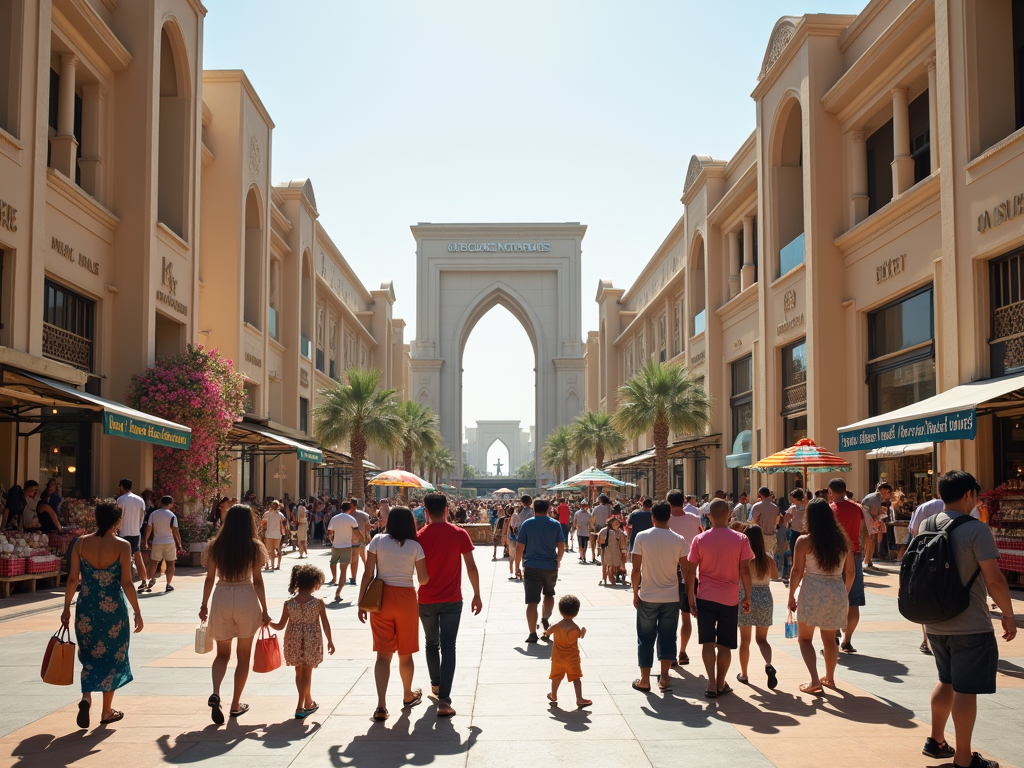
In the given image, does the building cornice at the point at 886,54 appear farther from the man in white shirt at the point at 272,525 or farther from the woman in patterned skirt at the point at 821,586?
the man in white shirt at the point at 272,525

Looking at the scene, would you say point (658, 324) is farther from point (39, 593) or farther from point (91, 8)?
point (39, 593)

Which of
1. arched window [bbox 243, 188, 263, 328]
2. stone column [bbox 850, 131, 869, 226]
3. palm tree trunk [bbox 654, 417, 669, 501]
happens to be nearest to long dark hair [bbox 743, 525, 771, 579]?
stone column [bbox 850, 131, 869, 226]

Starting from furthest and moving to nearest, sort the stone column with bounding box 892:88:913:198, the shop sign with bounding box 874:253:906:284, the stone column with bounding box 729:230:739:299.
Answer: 1. the stone column with bounding box 729:230:739:299
2. the stone column with bounding box 892:88:913:198
3. the shop sign with bounding box 874:253:906:284

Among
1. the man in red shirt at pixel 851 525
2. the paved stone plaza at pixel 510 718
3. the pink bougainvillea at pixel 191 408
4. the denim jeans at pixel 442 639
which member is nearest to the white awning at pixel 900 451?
the man in red shirt at pixel 851 525

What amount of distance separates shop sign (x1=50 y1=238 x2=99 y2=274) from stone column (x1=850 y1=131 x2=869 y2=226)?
16418mm

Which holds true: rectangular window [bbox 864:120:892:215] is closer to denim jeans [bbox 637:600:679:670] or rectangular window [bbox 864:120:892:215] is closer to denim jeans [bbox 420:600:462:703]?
denim jeans [bbox 637:600:679:670]

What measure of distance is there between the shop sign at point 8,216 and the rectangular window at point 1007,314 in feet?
51.4

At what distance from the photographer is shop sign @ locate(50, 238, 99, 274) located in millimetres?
17159

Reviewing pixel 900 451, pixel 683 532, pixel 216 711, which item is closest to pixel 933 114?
pixel 900 451

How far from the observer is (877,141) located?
22328mm

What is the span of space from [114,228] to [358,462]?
15.7 m

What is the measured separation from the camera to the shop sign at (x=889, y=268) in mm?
19594

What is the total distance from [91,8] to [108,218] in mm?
3937

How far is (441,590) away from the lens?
7.38 metres
